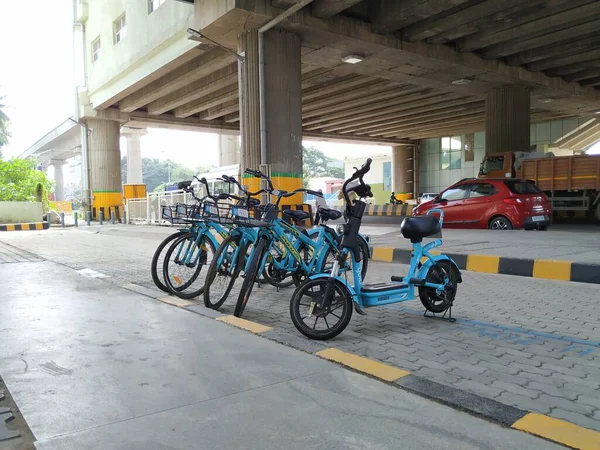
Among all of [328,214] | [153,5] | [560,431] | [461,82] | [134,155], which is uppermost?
[153,5]

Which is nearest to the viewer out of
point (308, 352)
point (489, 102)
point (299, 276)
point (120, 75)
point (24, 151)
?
point (308, 352)

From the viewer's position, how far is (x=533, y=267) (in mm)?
6648

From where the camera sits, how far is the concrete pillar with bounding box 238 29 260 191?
44.7 feet

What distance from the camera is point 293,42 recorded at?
549 inches

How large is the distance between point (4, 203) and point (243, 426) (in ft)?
71.0

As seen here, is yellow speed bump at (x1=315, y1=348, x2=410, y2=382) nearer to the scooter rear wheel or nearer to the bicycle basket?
the scooter rear wheel

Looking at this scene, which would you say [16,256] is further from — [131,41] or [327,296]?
[131,41]

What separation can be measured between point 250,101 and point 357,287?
10.8 metres

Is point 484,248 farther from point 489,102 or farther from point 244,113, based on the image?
point 489,102

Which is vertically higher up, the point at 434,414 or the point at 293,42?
the point at 293,42

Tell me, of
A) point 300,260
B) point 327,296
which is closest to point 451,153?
point 300,260

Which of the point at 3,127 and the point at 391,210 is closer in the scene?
the point at 391,210

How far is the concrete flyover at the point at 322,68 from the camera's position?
44.2 feet

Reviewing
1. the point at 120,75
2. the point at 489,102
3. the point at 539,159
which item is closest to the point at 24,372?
the point at 539,159
